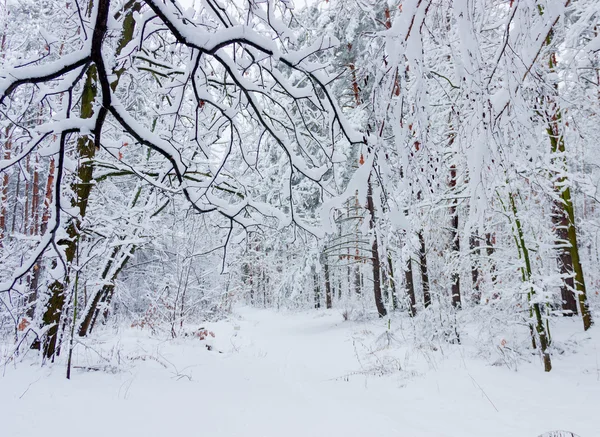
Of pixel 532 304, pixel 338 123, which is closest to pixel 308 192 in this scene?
pixel 338 123

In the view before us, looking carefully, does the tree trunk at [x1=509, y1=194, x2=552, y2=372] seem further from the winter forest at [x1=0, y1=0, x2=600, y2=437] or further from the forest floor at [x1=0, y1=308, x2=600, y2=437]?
the forest floor at [x1=0, y1=308, x2=600, y2=437]

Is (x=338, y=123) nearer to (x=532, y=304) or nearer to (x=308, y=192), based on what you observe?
(x=308, y=192)

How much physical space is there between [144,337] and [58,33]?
6171 millimetres

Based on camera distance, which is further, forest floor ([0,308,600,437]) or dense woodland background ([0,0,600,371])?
forest floor ([0,308,600,437])

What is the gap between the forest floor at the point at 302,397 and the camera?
3.00 meters

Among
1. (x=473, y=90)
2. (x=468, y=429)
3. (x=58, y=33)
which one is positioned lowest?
(x=468, y=429)

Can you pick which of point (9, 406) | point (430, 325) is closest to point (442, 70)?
point (430, 325)

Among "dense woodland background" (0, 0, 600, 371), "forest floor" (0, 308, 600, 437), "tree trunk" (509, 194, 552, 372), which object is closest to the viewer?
"dense woodland background" (0, 0, 600, 371)

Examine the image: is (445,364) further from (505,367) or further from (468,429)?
(468,429)

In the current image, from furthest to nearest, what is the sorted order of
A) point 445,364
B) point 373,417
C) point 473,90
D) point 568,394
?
point 445,364
point 568,394
point 373,417
point 473,90

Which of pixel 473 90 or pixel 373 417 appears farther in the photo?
pixel 373 417

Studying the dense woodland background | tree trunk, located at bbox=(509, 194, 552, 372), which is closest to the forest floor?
tree trunk, located at bbox=(509, 194, 552, 372)

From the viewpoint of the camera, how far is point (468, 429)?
134 inches

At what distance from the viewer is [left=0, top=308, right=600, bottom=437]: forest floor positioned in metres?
3.00
